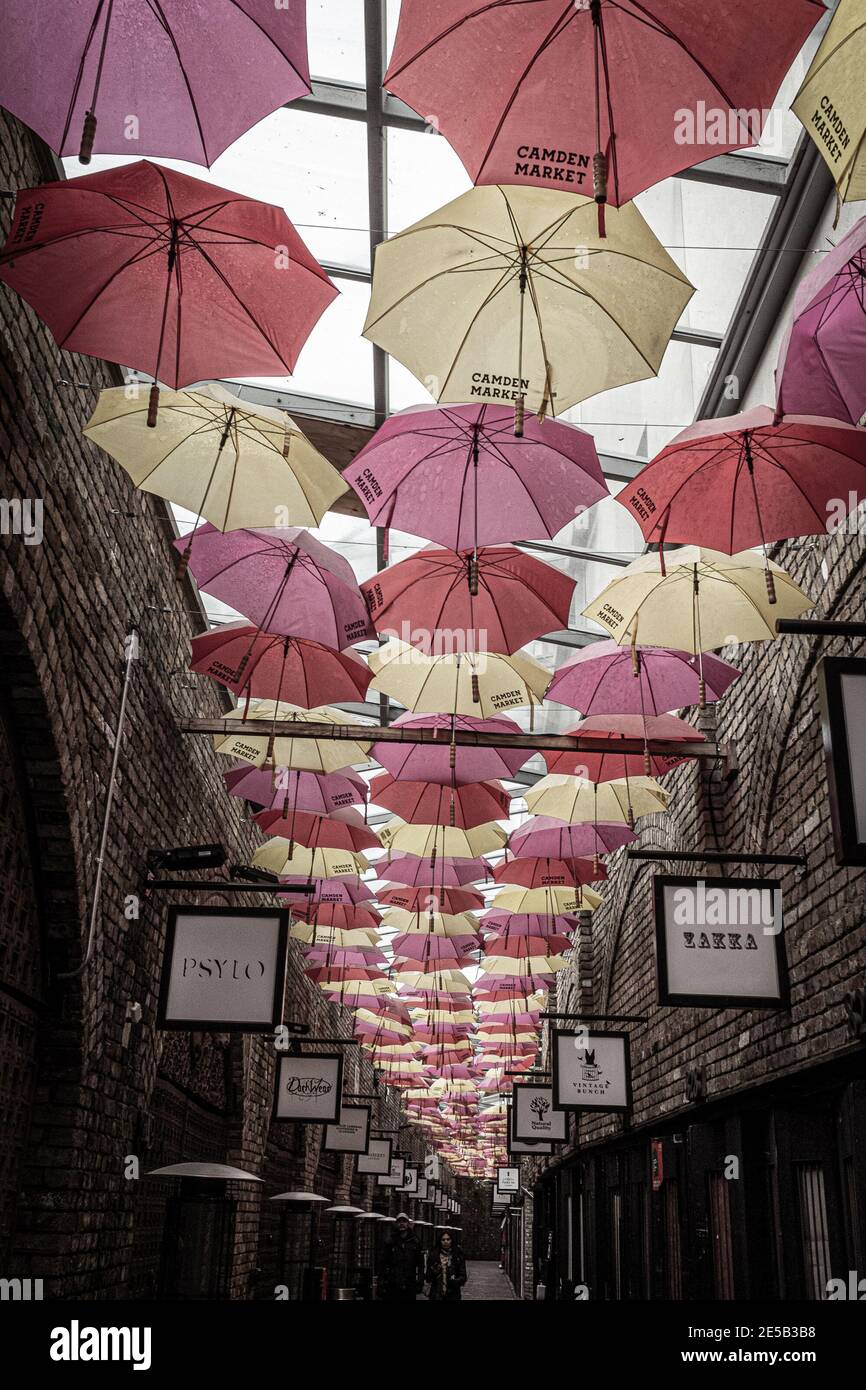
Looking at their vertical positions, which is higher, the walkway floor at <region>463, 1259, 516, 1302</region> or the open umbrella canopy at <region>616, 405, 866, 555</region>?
the open umbrella canopy at <region>616, 405, 866, 555</region>

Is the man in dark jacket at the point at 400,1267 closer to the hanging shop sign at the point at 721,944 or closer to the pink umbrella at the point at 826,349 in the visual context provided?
the hanging shop sign at the point at 721,944

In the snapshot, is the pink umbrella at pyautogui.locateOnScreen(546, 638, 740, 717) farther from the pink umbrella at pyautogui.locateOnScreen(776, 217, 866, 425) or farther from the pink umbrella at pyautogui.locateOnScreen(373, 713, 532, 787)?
the pink umbrella at pyautogui.locateOnScreen(776, 217, 866, 425)

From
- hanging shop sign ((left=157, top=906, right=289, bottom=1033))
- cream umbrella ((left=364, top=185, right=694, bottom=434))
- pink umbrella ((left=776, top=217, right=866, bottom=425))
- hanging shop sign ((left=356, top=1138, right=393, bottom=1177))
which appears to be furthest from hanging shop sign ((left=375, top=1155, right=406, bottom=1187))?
pink umbrella ((left=776, top=217, right=866, bottom=425))

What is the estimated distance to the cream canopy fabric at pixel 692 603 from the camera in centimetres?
543

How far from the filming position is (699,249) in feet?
20.7

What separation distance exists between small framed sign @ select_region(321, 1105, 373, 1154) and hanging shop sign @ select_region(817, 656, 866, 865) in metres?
11.8

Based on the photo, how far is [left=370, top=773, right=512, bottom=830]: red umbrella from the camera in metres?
7.98

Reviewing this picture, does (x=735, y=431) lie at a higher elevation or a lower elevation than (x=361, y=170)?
lower

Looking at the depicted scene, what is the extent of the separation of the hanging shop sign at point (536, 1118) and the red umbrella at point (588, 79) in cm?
1213

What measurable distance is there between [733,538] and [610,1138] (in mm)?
8148

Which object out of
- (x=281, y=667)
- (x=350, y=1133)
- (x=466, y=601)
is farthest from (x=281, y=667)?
(x=350, y=1133)

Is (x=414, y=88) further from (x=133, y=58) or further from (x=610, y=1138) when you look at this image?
(x=610, y=1138)
